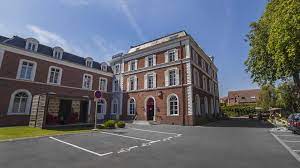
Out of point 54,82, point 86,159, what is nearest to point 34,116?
point 54,82

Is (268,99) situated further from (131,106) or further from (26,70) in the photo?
(26,70)

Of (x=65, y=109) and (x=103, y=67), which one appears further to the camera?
(x=103, y=67)

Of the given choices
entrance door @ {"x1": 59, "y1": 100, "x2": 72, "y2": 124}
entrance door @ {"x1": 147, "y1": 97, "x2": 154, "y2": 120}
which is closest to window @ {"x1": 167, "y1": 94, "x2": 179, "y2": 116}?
entrance door @ {"x1": 147, "y1": 97, "x2": 154, "y2": 120}

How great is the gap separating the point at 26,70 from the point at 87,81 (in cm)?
813

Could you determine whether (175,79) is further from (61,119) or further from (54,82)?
(54,82)

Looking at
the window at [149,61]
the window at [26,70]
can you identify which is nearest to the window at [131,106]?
the window at [149,61]

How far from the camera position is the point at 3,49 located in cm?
1738

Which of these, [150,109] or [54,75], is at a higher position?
[54,75]

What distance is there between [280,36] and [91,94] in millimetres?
23576

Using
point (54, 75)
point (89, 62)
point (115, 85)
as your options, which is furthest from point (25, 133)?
point (115, 85)

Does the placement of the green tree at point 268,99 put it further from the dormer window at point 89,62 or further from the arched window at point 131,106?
the dormer window at point 89,62

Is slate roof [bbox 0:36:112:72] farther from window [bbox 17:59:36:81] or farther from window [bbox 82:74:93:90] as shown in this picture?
window [bbox 82:74:93:90]

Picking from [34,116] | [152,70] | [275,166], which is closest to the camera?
[275,166]

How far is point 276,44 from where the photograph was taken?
11.4m
